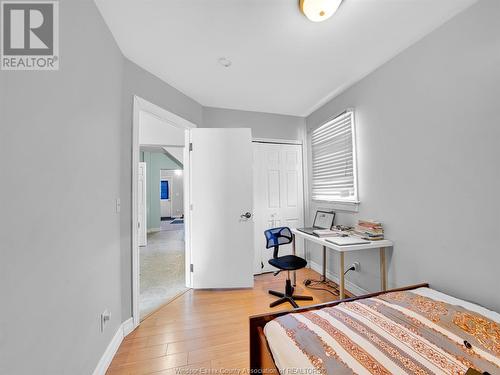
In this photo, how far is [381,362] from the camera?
92 cm

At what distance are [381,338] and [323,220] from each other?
203 cm

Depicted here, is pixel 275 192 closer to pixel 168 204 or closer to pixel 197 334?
pixel 197 334

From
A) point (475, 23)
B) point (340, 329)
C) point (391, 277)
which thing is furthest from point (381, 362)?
point (475, 23)

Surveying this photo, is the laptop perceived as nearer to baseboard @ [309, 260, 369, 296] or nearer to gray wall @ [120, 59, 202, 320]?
baseboard @ [309, 260, 369, 296]

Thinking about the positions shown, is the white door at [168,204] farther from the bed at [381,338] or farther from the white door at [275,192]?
the bed at [381,338]

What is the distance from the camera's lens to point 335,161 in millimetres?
2873

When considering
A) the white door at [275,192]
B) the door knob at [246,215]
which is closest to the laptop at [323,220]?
the white door at [275,192]

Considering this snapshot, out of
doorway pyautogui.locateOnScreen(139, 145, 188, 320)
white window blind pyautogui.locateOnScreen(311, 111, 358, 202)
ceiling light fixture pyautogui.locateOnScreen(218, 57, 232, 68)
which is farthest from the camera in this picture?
doorway pyautogui.locateOnScreen(139, 145, 188, 320)

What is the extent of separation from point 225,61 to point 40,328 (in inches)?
90.3

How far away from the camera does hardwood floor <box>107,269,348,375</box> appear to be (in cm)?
157

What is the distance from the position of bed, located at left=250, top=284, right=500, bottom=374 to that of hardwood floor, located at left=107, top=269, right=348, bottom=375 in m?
0.53

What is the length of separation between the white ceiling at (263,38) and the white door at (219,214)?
0.72 metres

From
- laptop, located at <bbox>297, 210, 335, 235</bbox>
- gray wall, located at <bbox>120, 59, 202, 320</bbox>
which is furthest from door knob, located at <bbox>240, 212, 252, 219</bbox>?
gray wall, located at <bbox>120, 59, 202, 320</bbox>

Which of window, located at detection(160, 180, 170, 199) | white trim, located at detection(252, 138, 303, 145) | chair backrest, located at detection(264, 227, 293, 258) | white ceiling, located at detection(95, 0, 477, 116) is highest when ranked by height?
white ceiling, located at detection(95, 0, 477, 116)
